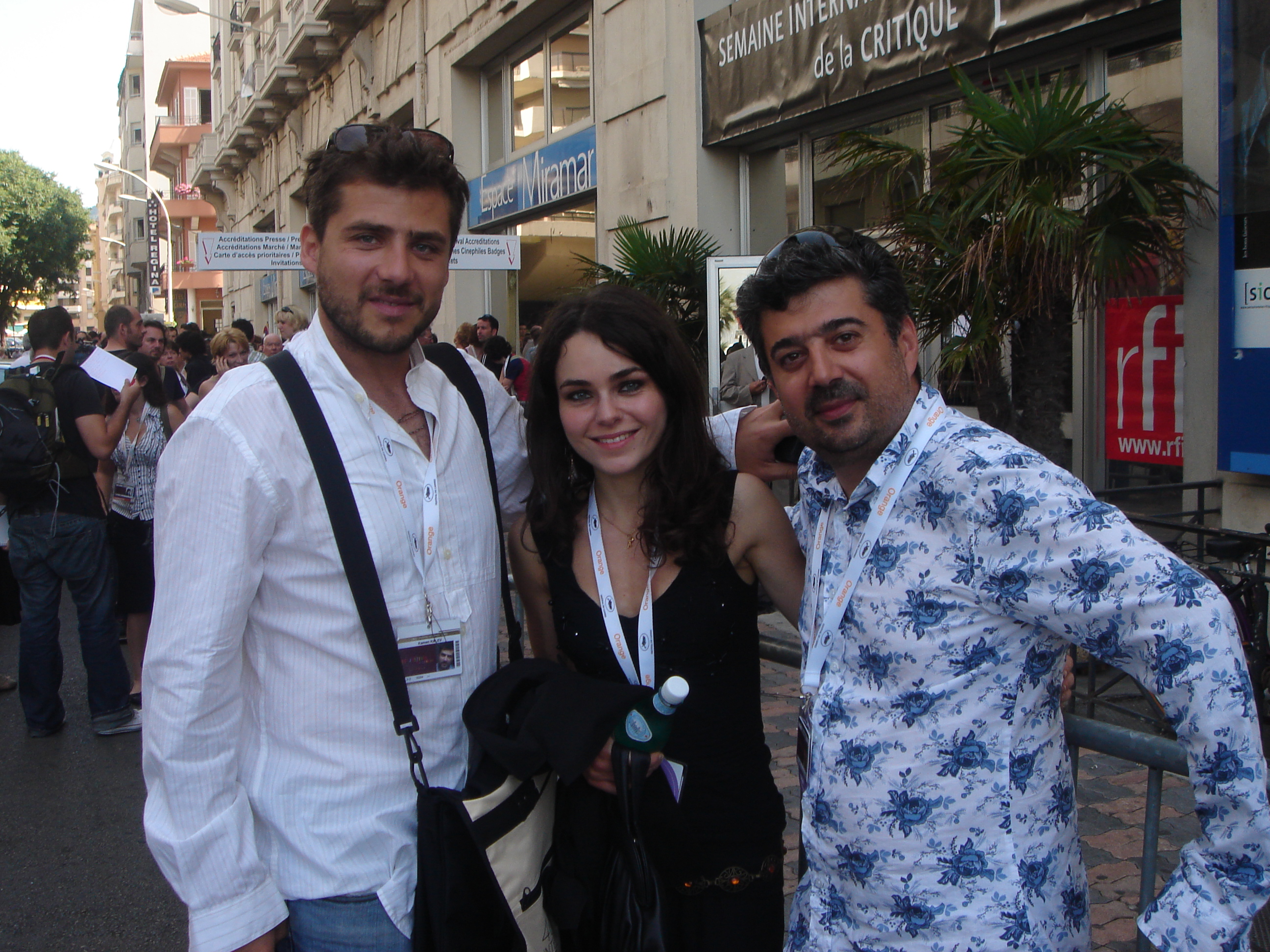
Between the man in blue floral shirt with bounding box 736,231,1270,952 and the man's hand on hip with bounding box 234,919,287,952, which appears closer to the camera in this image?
the man in blue floral shirt with bounding box 736,231,1270,952

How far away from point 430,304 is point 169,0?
944 inches

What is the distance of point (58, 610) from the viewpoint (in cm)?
529

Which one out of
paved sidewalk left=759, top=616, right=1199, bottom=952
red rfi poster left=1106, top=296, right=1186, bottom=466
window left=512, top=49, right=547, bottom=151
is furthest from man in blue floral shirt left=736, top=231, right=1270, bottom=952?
window left=512, top=49, right=547, bottom=151

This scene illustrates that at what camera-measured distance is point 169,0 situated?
21.8 metres

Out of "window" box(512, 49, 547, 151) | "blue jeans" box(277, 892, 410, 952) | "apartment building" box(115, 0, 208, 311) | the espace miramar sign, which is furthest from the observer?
"apartment building" box(115, 0, 208, 311)

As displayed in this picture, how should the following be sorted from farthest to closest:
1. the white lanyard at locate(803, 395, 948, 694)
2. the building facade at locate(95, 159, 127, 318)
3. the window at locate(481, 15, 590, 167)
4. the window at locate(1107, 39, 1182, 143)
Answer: the building facade at locate(95, 159, 127, 318) < the window at locate(481, 15, 590, 167) < the window at locate(1107, 39, 1182, 143) < the white lanyard at locate(803, 395, 948, 694)

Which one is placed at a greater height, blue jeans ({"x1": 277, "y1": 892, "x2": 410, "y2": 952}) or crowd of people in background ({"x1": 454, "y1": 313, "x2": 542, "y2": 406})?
crowd of people in background ({"x1": 454, "y1": 313, "x2": 542, "y2": 406})

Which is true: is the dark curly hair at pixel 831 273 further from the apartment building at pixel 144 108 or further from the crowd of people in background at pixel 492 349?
the apartment building at pixel 144 108

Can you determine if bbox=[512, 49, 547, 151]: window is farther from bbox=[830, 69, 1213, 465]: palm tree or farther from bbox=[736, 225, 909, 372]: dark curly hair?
bbox=[736, 225, 909, 372]: dark curly hair

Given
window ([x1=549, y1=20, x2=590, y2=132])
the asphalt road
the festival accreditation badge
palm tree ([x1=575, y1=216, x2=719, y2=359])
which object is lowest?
the asphalt road

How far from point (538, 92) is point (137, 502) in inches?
369

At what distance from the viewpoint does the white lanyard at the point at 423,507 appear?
1750mm

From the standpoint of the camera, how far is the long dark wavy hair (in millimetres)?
1973

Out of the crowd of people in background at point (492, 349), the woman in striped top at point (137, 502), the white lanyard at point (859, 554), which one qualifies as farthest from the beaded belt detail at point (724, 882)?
the crowd of people in background at point (492, 349)
